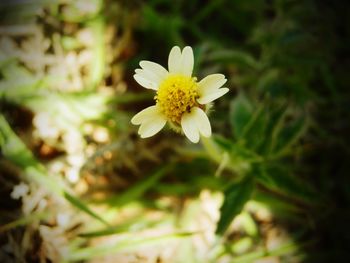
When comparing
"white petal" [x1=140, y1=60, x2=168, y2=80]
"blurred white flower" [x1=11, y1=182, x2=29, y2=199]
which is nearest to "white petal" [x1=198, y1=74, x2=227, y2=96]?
"white petal" [x1=140, y1=60, x2=168, y2=80]

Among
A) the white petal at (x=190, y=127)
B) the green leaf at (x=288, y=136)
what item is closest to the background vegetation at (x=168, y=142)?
the green leaf at (x=288, y=136)

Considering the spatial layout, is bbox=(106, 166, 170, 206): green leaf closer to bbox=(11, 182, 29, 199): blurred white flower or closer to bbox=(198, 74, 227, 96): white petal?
bbox=(11, 182, 29, 199): blurred white flower

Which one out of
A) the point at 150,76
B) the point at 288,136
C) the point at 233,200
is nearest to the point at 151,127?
the point at 150,76

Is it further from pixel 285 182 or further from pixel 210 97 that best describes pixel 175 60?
pixel 285 182

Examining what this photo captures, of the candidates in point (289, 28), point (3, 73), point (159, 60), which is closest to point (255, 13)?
point (289, 28)

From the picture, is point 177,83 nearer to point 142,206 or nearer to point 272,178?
point 272,178

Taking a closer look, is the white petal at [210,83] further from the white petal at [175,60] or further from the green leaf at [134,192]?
the green leaf at [134,192]
